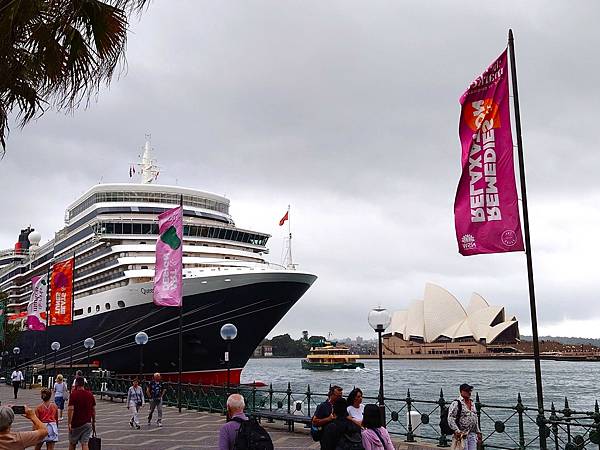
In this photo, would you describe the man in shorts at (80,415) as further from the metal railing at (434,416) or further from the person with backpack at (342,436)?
the person with backpack at (342,436)

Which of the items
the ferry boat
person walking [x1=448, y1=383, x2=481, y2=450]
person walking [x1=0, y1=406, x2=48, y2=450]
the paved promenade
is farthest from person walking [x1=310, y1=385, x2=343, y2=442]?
the ferry boat

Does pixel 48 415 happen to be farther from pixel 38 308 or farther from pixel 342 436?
pixel 38 308

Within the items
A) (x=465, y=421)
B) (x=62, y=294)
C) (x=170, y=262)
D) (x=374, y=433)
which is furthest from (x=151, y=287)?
(x=374, y=433)

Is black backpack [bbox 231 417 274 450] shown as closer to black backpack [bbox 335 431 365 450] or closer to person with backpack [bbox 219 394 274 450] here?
person with backpack [bbox 219 394 274 450]

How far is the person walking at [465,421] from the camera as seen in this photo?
9938mm

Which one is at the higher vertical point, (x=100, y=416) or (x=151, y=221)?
(x=151, y=221)

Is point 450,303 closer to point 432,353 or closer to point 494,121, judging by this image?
point 432,353

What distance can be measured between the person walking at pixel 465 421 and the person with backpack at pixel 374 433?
131 inches

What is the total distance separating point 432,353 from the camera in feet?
507

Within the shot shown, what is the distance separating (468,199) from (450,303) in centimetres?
12957

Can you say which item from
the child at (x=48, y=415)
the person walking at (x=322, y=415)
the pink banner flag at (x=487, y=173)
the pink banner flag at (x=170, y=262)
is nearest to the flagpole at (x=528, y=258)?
the pink banner flag at (x=487, y=173)

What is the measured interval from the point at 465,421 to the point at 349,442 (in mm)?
3813

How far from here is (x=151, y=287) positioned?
3628cm

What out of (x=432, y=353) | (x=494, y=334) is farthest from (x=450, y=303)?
(x=432, y=353)
